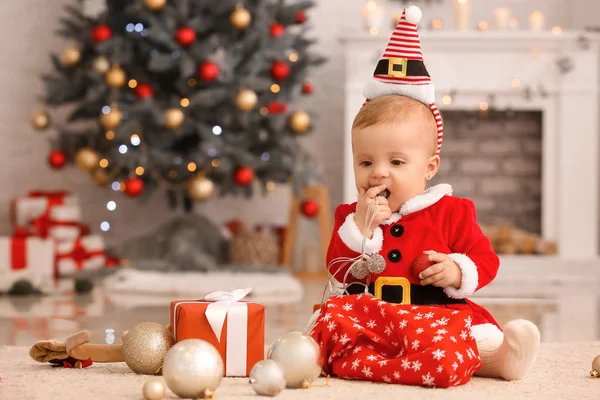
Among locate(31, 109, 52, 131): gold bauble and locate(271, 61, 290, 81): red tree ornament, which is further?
locate(31, 109, 52, 131): gold bauble

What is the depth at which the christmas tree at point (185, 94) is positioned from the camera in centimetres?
394

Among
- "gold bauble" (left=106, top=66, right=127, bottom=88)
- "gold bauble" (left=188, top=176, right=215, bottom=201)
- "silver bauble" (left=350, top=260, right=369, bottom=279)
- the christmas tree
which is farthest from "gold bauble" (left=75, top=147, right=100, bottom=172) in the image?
"silver bauble" (left=350, top=260, right=369, bottom=279)

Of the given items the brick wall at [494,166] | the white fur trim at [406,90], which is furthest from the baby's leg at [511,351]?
the brick wall at [494,166]

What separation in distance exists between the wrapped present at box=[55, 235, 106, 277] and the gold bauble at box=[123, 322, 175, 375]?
244cm

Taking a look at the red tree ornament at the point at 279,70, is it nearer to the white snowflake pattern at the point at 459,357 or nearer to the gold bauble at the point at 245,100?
the gold bauble at the point at 245,100

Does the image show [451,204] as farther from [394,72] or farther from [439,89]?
[439,89]

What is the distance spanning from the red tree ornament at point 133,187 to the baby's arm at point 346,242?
2.18m

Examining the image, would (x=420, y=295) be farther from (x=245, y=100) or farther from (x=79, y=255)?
(x=79, y=255)

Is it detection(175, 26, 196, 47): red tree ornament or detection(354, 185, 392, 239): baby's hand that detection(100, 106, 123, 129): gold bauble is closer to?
detection(175, 26, 196, 47): red tree ornament

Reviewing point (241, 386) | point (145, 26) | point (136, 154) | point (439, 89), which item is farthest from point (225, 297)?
point (439, 89)

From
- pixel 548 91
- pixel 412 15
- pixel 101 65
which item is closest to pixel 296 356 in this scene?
pixel 412 15

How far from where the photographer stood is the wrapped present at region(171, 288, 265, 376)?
66.0 inches

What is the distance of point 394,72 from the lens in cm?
185

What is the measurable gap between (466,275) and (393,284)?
141 millimetres
